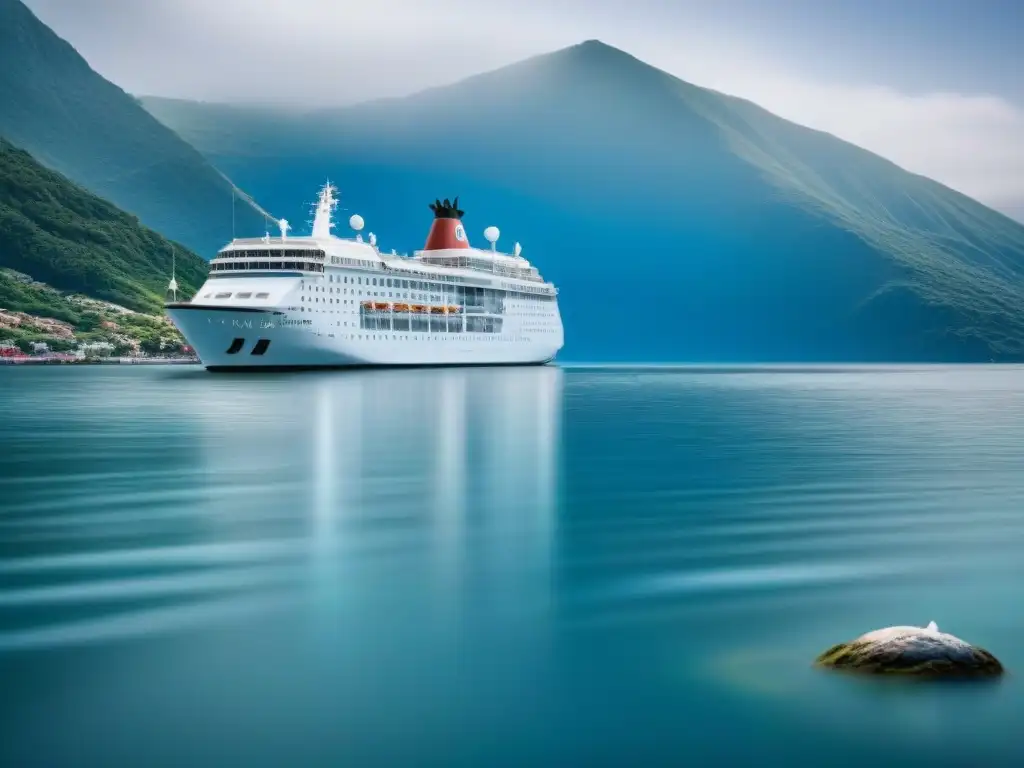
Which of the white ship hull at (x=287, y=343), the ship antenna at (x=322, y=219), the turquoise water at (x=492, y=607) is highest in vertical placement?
the ship antenna at (x=322, y=219)

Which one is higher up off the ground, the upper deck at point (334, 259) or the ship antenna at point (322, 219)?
the ship antenna at point (322, 219)

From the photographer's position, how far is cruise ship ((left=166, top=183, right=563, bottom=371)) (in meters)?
91.8

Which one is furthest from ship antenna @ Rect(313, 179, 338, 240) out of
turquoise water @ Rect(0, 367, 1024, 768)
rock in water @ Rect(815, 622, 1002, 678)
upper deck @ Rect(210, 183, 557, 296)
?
rock in water @ Rect(815, 622, 1002, 678)

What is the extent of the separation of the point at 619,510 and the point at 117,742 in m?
12.8

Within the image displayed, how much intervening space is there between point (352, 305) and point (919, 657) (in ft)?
311

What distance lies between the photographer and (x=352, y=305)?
101688 mm

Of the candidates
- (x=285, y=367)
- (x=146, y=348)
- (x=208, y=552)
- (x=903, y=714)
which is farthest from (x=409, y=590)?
(x=146, y=348)

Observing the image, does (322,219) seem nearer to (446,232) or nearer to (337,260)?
(337,260)

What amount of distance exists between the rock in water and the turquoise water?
0.90 ft

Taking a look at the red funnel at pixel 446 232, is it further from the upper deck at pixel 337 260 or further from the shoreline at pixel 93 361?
the shoreline at pixel 93 361

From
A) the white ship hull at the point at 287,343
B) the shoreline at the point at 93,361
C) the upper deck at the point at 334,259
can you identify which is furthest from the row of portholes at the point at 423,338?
the shoreline at the point at 93,361

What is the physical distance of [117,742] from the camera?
308 inches

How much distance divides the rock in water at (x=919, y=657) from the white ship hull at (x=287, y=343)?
8218cm

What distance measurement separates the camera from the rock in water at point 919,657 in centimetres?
926
